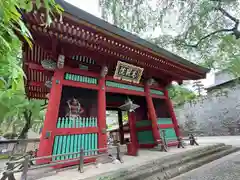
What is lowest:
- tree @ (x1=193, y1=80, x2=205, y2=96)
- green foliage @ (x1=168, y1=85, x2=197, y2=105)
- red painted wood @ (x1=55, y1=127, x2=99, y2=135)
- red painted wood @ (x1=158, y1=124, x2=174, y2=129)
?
red painted wood @ (x1=55, y1=127, x2=99, y2=135)

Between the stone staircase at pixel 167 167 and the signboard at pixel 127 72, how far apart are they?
255 centimetres

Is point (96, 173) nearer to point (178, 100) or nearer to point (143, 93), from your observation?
point (143, 93)

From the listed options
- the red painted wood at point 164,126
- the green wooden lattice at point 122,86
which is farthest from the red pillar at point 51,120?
the red painted wood at point 164,126

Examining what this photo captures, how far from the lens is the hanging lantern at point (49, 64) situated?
144 inches

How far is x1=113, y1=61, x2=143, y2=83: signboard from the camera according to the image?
15.1ft

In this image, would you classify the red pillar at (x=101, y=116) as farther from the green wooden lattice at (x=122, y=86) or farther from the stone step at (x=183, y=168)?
the stone step at (x=183, y=168)

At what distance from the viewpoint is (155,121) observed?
520 centimetres

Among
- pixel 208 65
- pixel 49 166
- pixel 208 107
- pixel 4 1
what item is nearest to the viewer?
pixel 4 1

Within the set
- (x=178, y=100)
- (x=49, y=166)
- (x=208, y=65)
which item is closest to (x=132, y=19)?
(x=208, y=65)

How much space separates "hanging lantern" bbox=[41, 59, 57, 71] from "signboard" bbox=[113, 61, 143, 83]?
5.72ft

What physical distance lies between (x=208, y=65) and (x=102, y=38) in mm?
8725

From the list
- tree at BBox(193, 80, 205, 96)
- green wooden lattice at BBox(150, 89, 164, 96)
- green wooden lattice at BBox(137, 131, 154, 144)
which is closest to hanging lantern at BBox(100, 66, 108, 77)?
green wooden lattice at BBox(150, 89, 164, 96)

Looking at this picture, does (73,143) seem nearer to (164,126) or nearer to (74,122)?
(74,122)

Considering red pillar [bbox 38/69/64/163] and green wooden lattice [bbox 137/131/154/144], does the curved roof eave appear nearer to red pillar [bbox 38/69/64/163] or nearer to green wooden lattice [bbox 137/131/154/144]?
red pillar [bbox 38/69/64/163]
